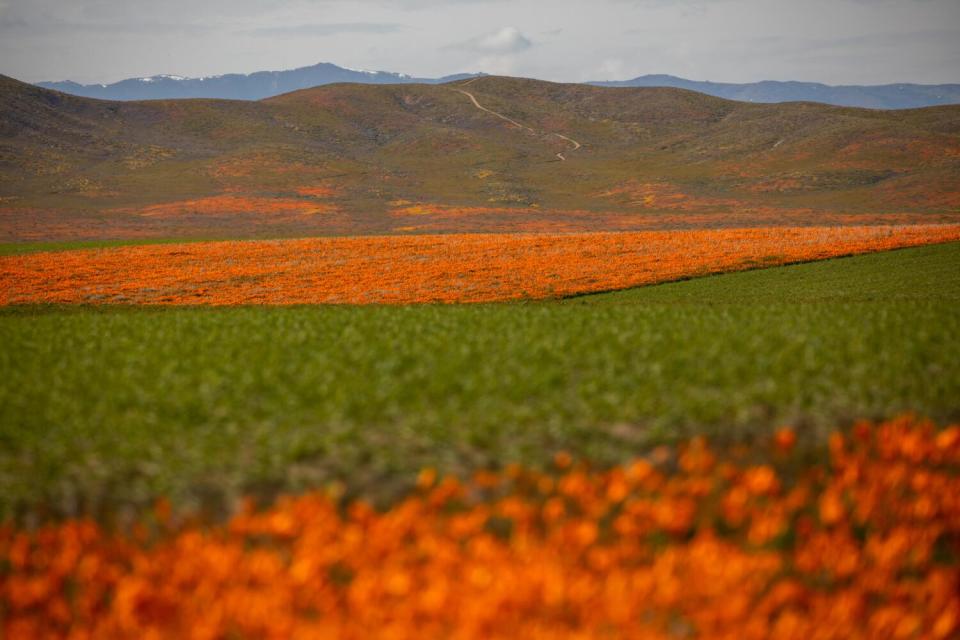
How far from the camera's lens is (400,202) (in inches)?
4926

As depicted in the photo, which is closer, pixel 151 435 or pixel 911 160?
pixel 151 435

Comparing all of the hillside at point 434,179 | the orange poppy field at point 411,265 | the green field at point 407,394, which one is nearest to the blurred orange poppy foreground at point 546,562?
the green field at point 407,394

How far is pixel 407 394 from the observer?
1245cm

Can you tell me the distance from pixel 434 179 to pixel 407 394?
144443 millimetres

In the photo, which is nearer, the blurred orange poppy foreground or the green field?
the blurred orange poppy foreground

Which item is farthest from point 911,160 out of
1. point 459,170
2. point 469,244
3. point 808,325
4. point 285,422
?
point 285,422

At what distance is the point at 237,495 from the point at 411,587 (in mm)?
2863

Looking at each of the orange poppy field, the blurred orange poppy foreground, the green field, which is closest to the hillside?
the orange poppy field

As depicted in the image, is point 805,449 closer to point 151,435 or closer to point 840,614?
point 840,614

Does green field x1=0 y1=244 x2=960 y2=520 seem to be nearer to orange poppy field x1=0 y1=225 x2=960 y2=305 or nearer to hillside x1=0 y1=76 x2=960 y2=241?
orange poppy field x1=0 y1=225 x2=960 y2=305

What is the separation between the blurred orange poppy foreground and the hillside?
286 feet

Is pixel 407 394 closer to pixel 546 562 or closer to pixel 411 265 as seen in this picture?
pixel 546 562

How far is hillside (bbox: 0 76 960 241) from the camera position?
10444 cm

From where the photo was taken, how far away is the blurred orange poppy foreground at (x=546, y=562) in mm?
7562
